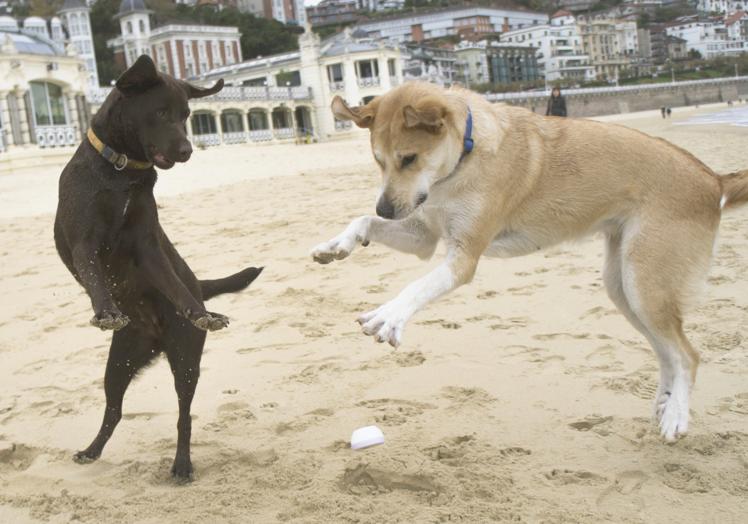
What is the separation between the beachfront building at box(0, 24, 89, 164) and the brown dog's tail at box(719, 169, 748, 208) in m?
30.5

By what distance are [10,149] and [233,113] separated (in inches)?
987

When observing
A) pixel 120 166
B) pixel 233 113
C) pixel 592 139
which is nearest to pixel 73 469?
pixel 120 166

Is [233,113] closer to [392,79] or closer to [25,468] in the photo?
[392,79]

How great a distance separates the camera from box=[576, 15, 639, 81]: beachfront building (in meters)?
159

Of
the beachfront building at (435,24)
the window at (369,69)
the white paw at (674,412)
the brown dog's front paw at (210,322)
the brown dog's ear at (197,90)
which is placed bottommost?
the white paw at (674,412)

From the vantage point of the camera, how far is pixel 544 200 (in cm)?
457

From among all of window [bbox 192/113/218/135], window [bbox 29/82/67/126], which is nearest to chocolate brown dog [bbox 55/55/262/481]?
window [bbox 29/82/67/126]

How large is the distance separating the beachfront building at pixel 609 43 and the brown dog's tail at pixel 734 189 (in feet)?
529

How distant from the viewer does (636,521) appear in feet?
10.6

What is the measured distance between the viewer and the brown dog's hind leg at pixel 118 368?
403 cm

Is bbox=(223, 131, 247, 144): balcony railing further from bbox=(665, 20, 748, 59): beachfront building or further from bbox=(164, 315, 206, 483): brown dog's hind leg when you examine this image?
bbox=(665, 20, 748, 59): beachfront building

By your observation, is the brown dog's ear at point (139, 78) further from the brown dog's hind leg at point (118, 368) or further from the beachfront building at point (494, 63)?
the beachfront building at point (494, 63)

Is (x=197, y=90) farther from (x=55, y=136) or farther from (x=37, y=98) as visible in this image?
(x=37, y=98)

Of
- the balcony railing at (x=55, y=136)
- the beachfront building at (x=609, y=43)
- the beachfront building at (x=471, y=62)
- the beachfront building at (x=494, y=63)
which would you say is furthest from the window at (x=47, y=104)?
the beachfront building at (x=609, y=43)
